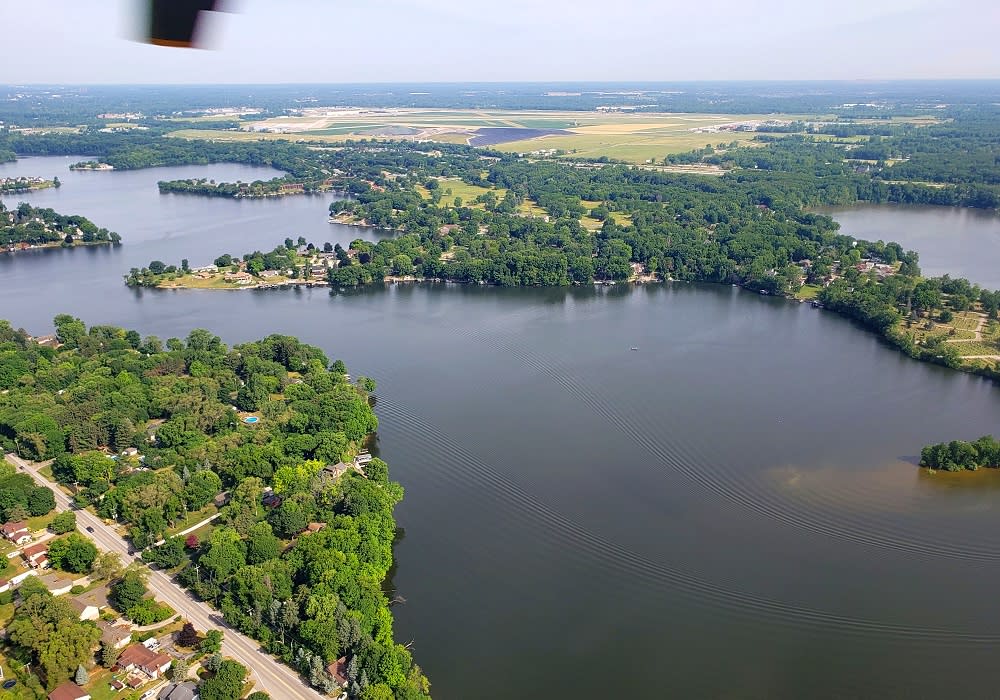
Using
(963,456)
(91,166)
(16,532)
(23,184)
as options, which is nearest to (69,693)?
(16,532)

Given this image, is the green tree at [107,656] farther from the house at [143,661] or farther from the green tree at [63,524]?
the green tree at [63,524]

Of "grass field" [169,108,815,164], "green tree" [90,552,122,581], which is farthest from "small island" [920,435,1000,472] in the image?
"grass field" [169,108,815,164]

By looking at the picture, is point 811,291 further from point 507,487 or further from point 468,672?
point 468,672

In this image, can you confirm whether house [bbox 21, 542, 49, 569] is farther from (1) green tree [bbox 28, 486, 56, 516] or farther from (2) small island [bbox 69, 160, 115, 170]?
(2) small island [bbox 69, 160, 115, 170]

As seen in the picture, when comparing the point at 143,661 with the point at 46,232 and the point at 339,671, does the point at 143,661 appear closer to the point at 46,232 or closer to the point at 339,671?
the point at 339,671

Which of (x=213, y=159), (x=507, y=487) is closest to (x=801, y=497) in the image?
(x=507, y=487)

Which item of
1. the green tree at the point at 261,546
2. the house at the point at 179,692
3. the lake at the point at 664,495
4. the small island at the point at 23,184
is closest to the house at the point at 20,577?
the green tree at the point at 261,546
